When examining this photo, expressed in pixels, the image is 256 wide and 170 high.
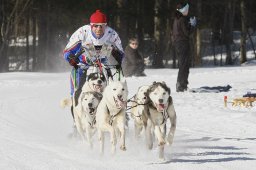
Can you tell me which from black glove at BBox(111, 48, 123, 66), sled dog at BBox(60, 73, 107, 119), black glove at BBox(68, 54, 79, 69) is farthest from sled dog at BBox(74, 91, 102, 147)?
black glove at BBox(111, 48, 123, 66)

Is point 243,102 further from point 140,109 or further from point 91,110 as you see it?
point 91,110

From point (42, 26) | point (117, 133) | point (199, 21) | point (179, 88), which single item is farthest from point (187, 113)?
point (42, 26)

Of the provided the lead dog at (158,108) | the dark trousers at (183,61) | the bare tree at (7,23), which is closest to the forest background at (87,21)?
the bare tree at (7,23)

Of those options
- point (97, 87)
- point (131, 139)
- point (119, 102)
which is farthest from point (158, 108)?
point (131, 139)

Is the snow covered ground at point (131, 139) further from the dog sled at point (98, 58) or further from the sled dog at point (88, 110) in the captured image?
the dog sled at point (98, 58)

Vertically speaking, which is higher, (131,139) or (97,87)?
(97,87)

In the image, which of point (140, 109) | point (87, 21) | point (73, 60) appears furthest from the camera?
point (87, 21)

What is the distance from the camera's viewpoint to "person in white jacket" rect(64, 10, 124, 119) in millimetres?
8625

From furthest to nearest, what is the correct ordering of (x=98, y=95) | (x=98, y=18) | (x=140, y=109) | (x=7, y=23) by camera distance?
1. (x=7, y=23)
2. (x=98, y=18)
3. (x=140, y=109)
4. (x=98, y=95)

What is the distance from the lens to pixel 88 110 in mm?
8070

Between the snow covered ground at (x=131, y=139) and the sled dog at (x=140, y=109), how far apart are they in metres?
0.25

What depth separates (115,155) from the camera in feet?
23.9

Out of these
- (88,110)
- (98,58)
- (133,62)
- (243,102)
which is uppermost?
(98,58)

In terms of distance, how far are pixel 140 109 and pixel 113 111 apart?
2.87ft
